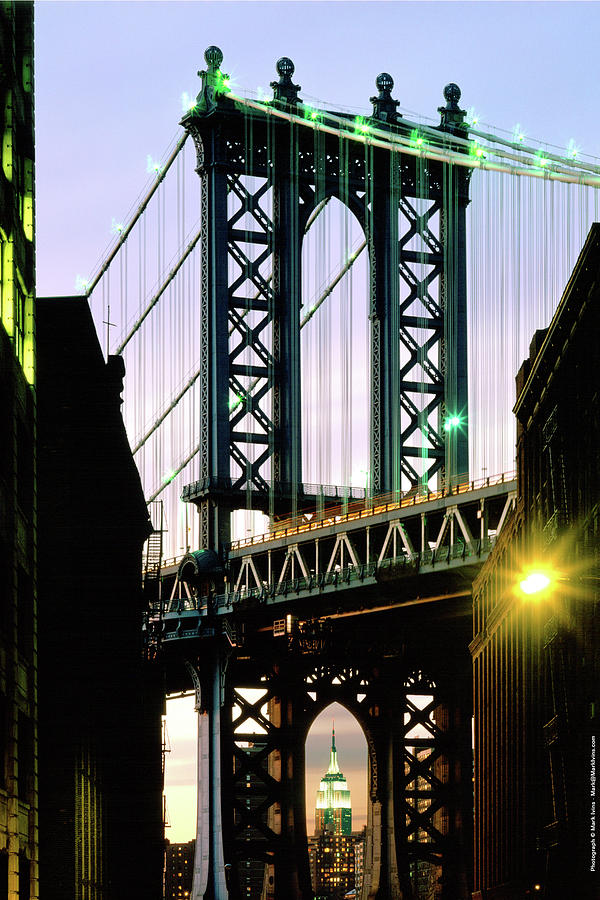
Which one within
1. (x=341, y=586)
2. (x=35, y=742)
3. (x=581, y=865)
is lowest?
(x=581, y=865)

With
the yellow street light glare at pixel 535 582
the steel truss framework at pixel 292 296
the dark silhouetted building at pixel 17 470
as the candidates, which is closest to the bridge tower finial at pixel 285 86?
the steel truss framework at pixel 292 296

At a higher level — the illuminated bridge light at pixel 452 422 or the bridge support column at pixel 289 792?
the illuminated bridge light at pixel 452 422

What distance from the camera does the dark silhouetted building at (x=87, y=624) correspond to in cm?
3966

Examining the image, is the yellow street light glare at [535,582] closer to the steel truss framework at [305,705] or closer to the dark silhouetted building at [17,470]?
the dark silhouetted building at [17,470]

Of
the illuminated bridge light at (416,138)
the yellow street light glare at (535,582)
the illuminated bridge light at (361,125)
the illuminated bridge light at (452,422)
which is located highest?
the illuminated bridge light at (361,125)

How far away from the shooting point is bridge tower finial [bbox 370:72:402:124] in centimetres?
9375

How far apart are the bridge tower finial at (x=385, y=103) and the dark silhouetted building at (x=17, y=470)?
58395 mm

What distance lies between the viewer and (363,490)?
295 ft

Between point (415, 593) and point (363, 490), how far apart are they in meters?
11.0

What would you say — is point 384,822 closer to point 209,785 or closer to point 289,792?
point 289,792

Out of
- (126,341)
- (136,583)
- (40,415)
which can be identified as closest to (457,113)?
(126,341)

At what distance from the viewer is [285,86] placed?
310 feet

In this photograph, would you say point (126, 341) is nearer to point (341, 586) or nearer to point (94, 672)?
point (341, 586)

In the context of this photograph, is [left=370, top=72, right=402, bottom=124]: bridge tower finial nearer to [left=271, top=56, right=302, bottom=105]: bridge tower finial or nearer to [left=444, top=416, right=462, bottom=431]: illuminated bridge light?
[left=271, top=56, right=302, bottom=105]: bridge tower finial
